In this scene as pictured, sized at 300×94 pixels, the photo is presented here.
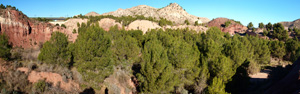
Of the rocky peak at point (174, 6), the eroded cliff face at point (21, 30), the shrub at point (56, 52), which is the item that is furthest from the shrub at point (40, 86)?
the rocky peak at point (174, 6)

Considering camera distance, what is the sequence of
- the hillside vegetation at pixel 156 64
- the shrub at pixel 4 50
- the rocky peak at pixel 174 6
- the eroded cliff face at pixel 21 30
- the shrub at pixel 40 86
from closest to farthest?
the shrub at pixel 40 86, the hillside vegetation at pixel 156 64, the shrub at pixel 4 50, the eroded cliff face at pixel 21 30, the rocky peak at pixel 174 6

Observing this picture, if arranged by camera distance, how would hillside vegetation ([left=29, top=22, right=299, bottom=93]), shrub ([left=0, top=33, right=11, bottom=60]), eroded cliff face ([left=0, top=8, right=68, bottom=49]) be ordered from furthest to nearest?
eroded cliff face ([left=0, top=8, right=68, bottom=49]) → shrub ([left=0, top=33, right=11, bottom=60]) → hillside vegetation ([left=29, top=22, right=299, bottom=93])

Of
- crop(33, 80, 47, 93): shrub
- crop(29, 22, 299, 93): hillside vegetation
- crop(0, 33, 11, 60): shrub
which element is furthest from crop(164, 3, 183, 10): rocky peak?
crop(33, 80, 47, 93): shrub

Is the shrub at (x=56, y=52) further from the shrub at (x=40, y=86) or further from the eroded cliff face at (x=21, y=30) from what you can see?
the eroded cliff face at (x=21, y=30)

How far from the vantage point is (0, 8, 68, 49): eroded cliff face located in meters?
32.1

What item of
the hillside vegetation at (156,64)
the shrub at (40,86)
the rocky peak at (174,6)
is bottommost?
the shrub at (40,86)

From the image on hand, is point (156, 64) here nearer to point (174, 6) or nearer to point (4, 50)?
point (4, 50)

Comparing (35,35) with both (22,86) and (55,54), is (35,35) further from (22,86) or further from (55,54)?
(22,86)

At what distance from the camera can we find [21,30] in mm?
34594

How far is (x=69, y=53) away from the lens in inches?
871

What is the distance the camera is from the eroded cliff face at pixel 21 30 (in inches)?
A: 1262

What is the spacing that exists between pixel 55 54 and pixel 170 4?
116 meters

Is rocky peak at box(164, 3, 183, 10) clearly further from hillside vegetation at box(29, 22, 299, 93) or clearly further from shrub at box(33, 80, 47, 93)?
shrub at box(33, 80, 47, 93)

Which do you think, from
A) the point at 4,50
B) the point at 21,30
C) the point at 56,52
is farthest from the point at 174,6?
the point at 4,50
